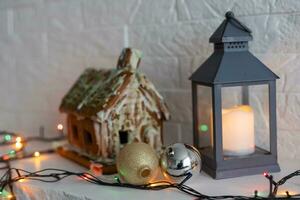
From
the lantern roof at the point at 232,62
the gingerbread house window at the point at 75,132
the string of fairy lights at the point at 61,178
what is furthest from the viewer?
the gingerbread house window at the point at 75,132

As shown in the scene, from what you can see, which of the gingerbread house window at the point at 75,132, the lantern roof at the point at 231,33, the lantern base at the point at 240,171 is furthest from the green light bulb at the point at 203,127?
the gingerbread house window at the point at 75,132

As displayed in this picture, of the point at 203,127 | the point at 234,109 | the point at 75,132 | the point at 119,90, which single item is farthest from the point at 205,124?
the point at 75,132

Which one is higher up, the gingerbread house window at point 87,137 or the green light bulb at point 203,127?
the green light bulb at point 203,127

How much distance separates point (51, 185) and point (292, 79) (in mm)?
607

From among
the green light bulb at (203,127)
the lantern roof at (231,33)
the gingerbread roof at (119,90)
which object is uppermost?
the lantern roof at (231,33)

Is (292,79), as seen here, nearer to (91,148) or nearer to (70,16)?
(91,148)

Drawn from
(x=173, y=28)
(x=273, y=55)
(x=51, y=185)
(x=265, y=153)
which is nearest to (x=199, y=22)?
A: (x=173, y=28)

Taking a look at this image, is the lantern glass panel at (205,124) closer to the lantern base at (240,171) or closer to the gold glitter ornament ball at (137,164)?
the lantern base at (240,171)

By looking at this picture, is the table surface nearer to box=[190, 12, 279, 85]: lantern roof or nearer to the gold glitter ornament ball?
the gold glitter ornament ball

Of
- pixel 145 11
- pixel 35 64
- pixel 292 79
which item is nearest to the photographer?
pixel 292 79

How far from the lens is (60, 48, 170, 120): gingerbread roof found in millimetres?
1121

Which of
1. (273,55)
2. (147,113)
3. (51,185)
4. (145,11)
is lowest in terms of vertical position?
(51,185)

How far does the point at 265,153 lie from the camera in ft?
3.46

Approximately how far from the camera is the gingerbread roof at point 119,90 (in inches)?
44.1
